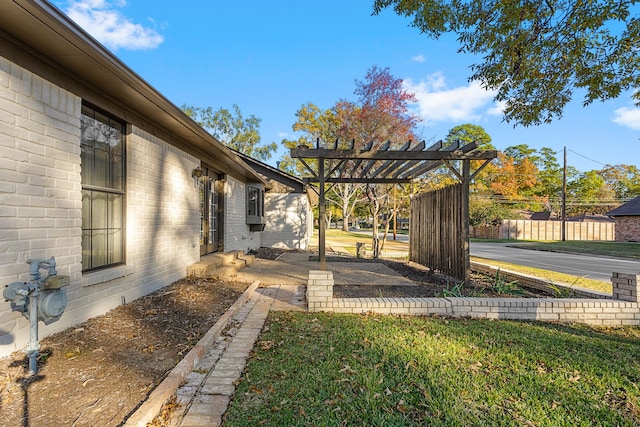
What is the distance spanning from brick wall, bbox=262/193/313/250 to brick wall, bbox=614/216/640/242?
92.9ft

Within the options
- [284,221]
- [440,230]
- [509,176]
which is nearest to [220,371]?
[440,230]

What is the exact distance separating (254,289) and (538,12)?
6590 mm

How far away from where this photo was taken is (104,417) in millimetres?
2070

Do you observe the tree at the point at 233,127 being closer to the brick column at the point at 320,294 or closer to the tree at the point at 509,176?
the tree at the point at 509,176

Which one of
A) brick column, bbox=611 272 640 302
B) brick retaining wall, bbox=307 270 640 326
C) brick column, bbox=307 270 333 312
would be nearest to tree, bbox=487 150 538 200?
brick column, bbox=611 272 640 302

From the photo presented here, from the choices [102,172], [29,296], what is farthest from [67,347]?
[102,172]

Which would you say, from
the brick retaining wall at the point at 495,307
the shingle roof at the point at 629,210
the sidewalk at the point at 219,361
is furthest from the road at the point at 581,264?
the shingle roof at the point at 629,210

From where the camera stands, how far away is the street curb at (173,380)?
203 centimetres

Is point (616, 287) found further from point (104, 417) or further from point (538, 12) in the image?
point (104, 417)

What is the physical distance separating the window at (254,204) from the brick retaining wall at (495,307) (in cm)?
779

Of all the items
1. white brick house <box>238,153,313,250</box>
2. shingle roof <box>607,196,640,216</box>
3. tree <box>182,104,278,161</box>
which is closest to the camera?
white brick house <box>238,153,313,250</box>

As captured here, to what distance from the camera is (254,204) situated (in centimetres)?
1234

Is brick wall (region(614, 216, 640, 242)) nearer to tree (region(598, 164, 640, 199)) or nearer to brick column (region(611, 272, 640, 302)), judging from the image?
tree (region(598, 164, 640, 199))

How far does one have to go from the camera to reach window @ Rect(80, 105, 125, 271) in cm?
387
